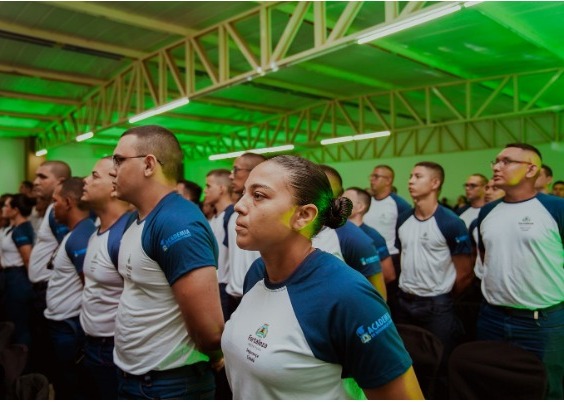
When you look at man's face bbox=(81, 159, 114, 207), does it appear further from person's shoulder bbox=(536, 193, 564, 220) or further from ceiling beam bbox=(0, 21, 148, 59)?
ceiling beam bbox=(0, 21, 148, 59)

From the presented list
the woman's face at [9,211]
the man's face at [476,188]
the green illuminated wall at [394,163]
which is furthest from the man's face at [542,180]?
the green illuminated wall at [394,163]

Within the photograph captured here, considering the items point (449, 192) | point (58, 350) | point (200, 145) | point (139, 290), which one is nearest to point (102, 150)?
point (200, 145)

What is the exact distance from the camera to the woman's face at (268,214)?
1.38 meters

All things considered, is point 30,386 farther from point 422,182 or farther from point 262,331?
point 422,182

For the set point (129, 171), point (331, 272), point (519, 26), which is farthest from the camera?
point (519, 26)

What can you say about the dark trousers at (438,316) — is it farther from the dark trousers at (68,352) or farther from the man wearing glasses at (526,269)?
the dark trousers at (68,352)

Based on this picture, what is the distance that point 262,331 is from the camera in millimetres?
1324

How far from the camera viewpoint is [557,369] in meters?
2.83

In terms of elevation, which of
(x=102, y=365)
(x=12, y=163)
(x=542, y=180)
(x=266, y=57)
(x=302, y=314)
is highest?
(x=266, y=57)

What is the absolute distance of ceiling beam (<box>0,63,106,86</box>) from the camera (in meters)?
8.64

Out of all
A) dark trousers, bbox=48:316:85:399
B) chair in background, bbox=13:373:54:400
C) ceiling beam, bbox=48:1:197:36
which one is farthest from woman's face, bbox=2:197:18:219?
chair in background, bbox=13:373:54:400

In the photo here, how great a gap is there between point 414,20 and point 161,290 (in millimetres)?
3528

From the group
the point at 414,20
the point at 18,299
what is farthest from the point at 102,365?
the point at 414,20

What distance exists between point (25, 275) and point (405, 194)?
482 inches
